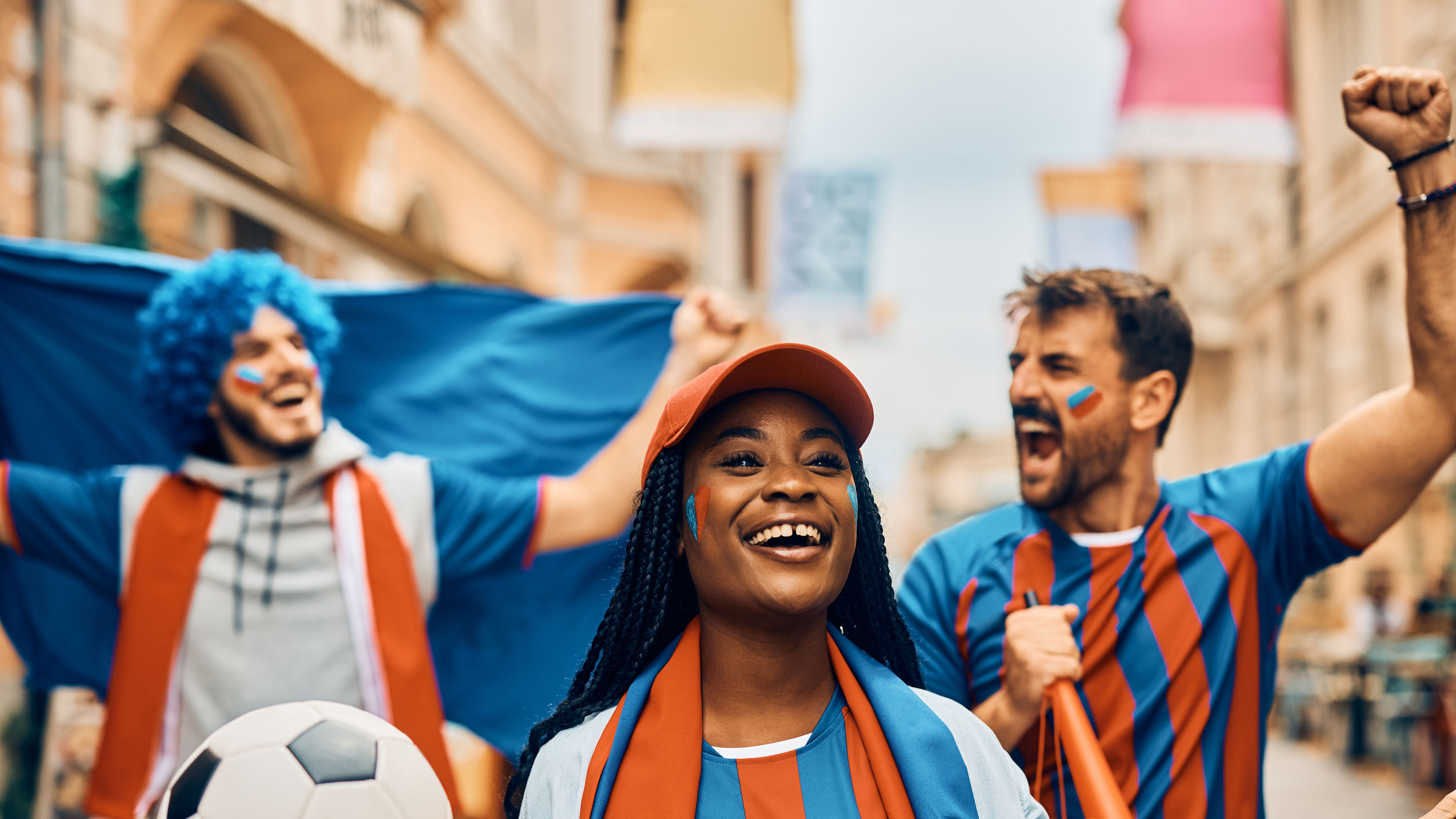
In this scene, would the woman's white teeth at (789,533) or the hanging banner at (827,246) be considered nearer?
the woman's white teeth at (789,533)

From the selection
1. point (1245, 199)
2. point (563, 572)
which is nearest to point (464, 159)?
point (563, 572)

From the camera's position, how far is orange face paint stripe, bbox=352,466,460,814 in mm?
2857

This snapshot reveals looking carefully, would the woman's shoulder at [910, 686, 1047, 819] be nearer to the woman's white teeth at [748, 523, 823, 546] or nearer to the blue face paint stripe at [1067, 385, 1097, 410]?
the woman's white teeth at [748, 523, 823, 546]

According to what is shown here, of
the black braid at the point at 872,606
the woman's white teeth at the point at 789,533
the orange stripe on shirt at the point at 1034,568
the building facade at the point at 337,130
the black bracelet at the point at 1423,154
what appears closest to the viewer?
the woman's white teeth at the point at 789,533

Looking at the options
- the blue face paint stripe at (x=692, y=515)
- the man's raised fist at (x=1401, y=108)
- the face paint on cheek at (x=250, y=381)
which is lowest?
the blue face paint stripe at (x=692, y=515)

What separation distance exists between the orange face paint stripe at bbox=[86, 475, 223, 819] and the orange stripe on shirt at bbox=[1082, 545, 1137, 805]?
1.98m

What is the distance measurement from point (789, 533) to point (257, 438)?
5.72 ft

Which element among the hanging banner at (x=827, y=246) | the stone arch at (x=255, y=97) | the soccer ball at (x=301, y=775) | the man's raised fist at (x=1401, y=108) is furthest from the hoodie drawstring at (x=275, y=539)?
the hanging banner at (x=827, y=246)

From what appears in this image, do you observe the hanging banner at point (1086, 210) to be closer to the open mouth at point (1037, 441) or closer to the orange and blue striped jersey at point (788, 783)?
the open mouth at point (1037, 441)

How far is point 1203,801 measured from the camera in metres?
2.27

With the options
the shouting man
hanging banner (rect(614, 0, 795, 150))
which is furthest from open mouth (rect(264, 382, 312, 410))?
hanging banner (rect(614, 0, 795, 150))

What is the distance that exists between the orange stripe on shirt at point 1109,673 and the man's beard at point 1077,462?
126mm

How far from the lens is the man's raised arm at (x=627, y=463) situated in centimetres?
320

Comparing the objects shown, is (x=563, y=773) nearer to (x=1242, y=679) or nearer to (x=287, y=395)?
(x=1242, y=679)
